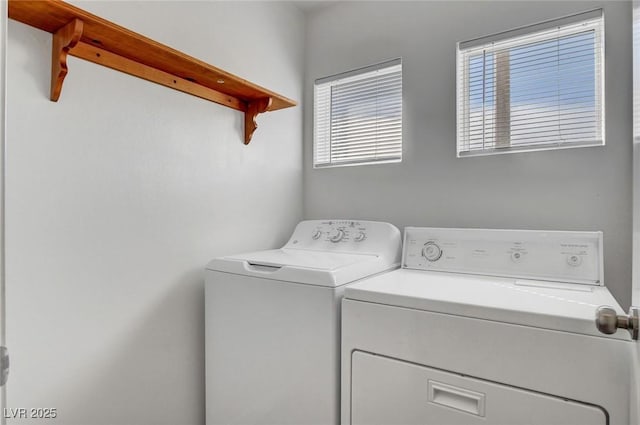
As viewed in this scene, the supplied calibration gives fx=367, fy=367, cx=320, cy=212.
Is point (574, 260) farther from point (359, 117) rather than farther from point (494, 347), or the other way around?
point (359, 117)

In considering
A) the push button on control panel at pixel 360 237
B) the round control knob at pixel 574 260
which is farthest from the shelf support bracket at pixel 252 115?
the round control knob at pixel 574 260

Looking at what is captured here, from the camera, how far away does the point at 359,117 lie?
2152mm

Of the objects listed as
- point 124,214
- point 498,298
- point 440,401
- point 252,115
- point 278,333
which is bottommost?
point 440,401

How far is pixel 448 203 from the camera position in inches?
71.2

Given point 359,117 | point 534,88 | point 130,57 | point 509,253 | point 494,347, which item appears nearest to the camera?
point 494,347

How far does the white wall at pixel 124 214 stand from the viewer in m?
1.11

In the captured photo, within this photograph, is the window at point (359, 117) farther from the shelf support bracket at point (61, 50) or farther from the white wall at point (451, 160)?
the shelf support bracket at point (61, 50)

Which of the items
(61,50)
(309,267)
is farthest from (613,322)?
(61,50)

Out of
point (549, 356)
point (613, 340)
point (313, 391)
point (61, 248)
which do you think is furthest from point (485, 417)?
point (61, 248)

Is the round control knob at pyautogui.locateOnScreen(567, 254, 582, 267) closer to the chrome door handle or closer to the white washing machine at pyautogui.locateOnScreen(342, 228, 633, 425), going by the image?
the white washing machine at pyautogui.locateOnScreen(342, 228, 633, 425)

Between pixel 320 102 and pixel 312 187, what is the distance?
53 cm

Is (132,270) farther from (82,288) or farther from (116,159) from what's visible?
(116,159)

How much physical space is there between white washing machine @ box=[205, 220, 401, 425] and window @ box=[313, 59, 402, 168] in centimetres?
59

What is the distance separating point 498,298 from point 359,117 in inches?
53.3
